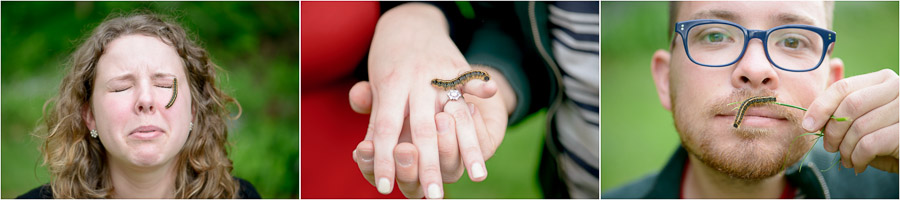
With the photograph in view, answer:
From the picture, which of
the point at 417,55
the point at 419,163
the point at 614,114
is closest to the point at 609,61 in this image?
the point at 614,114

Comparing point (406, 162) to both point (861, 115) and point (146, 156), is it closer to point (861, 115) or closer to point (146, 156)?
point (146, 156)

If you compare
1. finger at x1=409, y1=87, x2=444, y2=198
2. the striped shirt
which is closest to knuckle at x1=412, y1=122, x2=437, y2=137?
finger at x1=409, y1=87, x2=444, y2=198

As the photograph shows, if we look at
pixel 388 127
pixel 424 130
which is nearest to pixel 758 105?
pixel 424 130

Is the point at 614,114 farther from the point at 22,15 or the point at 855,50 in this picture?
the point at 22,15

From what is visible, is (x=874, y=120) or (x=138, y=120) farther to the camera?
(x=138, y=120)

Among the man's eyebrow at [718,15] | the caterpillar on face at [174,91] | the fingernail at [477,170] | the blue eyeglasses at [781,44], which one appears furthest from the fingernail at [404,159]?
the man's eyebrow at [718,15]

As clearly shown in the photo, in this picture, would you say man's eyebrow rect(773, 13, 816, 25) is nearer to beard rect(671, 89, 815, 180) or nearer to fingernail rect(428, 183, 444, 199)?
beard rect(671, 89, 815, 180)

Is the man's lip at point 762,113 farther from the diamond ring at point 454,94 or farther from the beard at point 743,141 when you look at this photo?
the diamond ring at point 454,94
